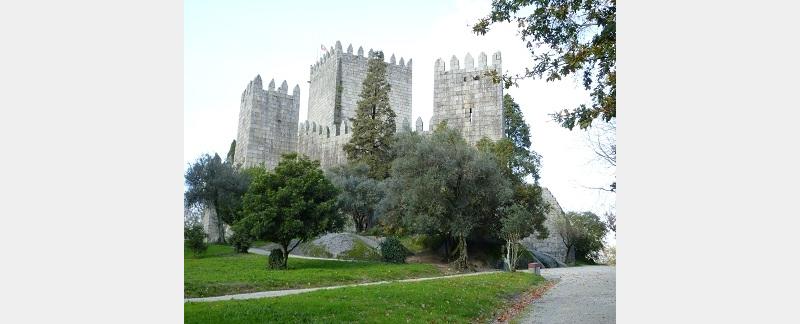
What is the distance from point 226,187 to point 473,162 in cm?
1582

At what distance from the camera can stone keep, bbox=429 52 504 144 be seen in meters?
36.2

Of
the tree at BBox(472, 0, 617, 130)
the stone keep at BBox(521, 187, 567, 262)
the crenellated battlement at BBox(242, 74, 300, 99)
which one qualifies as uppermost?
the crenellated battlement at BBox(242, 74, 300, 99)

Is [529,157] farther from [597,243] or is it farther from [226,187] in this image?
[226,187]

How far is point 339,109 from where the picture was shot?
149 feet

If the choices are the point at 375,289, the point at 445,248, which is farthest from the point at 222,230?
the point at 375,289

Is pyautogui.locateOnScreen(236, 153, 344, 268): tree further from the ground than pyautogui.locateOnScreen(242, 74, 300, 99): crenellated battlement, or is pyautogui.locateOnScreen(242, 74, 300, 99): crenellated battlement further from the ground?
pyautogui.locateOnScreen(242, 74, 300, 99): crenellated battlement

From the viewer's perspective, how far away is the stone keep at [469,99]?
119 feet

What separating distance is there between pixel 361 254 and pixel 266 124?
22.6 meters

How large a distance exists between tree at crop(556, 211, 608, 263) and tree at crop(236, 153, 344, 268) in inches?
819

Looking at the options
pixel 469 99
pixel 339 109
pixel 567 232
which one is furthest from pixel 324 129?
pixel 567 232

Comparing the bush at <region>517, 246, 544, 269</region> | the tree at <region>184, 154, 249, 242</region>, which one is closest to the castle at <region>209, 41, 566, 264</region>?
the tree at <region>184, 154, 249, 242</region>

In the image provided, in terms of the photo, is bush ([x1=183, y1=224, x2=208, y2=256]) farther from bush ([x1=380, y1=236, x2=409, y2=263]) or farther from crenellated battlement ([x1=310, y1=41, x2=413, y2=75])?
crenellated battlement ([x1=310, y1=41, x2=413, y2=75])

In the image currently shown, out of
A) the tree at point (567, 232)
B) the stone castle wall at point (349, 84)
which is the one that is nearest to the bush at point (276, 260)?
the tree at point (567, 232)

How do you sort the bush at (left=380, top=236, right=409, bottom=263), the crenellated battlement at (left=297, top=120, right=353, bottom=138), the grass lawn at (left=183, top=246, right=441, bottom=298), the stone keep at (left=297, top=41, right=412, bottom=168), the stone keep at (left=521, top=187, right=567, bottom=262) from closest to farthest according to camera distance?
the grass lawn at (left=183, top=246, right=441, bottom=298)
the bush at (left=380, top=236, right=409, bottom=263)
the stone keep at (left=521, top=187, right=567, bottom=262)
the crenellated battlement at (left=297, top=120, right=353, bottom=138)
the stone keep at (left=297, top=41, right=412, bottom=168)
